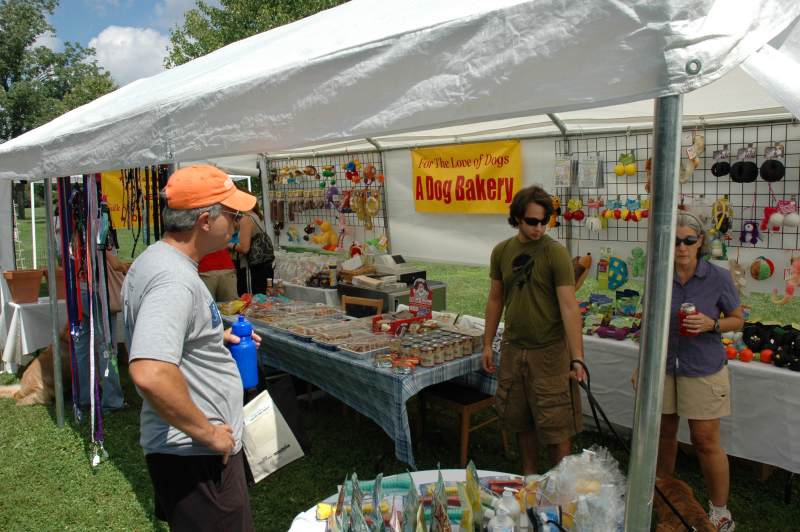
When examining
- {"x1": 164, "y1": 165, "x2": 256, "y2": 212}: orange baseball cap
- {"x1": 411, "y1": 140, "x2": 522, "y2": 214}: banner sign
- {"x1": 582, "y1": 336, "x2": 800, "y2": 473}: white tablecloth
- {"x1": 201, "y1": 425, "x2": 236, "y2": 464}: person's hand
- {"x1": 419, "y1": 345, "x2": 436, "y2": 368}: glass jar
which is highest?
{"x1": 411, "y1": 140, "x2": 522, "y2": 214}: banner sign

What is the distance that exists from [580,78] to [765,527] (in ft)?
8.79

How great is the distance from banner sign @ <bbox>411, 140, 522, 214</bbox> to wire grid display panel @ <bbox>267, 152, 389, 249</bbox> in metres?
0.57

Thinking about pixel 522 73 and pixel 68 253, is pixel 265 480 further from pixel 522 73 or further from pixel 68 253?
pixel 522 73

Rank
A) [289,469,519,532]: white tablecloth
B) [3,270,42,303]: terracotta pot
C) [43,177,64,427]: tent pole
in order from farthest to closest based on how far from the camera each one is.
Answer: [3,270,42,303]: terracotta pot
[43,177,64,427]: tent pole
[289,469,519,532]: white tablecloth

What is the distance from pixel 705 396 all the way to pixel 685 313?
0.39 metres

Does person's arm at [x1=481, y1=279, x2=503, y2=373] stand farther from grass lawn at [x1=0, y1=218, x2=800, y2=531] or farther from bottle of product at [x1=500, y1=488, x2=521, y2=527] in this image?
bottle of product at [x1=500, y1=488, x2=521, y2=527]

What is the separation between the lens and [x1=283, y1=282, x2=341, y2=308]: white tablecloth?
5.21 m

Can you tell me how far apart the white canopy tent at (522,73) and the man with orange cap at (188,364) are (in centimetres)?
46

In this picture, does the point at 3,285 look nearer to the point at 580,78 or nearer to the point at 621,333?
the point at 621,333

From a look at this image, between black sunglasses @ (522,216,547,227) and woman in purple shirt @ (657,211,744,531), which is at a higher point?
black sunglasses @ (522,216,547,227)

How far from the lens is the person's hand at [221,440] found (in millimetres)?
1597

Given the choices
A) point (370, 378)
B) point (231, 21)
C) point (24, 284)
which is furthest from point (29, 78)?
point (370, 378)

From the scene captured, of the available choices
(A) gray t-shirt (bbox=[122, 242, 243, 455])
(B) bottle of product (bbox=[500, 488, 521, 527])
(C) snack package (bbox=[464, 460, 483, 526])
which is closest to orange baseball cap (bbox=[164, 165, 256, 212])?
(A) gray t-shirt (bbox=[122, 242, 243, 455])

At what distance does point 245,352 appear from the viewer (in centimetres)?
211
